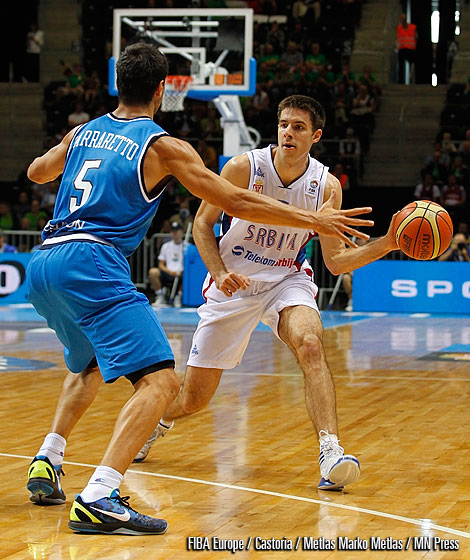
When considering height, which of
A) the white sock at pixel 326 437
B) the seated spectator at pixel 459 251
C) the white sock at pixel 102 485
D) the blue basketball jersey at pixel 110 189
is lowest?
the seated spectator at pixel 459 251

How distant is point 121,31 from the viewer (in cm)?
1842

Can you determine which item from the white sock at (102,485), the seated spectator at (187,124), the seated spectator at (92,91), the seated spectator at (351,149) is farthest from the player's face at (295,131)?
the seated spectator at (92,91)

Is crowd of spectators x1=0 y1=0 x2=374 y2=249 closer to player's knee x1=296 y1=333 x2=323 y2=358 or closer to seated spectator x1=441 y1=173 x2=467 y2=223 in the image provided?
seated spectator x1=441 y1=173 x2=467 y2=223

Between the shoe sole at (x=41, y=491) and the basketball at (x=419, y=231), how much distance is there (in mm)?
2407

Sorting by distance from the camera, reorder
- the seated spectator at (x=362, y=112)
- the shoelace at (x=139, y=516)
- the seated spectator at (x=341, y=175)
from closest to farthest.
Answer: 1. the shoelace at (x=139, y=516)
2. the seated spectator at (x=341, y=175)
3. the seated spectator at (x=362, y=112)

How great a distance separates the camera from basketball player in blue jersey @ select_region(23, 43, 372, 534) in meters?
4.59

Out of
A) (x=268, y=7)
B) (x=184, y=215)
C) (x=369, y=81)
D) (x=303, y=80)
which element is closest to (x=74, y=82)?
(x=268, y=7)

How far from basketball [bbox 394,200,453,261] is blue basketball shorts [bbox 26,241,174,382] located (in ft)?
5.94

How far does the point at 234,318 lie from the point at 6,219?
56.0 feet

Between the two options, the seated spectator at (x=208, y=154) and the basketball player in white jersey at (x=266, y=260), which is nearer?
the basketball player in white jersey at (x=266, y=260)

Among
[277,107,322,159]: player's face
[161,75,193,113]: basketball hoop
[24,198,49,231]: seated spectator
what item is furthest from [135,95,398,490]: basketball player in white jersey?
[24,198,49,231]: seated spectator

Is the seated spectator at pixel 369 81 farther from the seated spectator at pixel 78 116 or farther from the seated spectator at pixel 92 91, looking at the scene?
the seated spectator at pixel 78 116

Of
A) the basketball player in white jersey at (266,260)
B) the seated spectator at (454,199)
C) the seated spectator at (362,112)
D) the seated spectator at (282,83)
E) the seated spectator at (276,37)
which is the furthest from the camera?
the seated spectator at (276,37)

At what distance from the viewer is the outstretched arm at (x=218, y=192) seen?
474 cm
